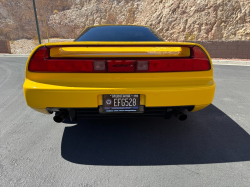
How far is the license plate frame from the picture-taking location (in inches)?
71.9

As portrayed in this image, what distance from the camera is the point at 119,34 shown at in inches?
115

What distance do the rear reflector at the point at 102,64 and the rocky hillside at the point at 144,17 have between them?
13.6m

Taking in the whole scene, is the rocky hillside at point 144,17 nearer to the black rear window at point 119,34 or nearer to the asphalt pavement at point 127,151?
the black rear window at point 119,34

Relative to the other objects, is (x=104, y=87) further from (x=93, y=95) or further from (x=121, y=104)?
(x=121, y=104)

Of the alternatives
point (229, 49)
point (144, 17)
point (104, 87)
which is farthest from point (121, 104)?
point (144, 17)

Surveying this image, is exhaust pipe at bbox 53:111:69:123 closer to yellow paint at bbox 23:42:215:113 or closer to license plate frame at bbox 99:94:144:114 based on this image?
yellow paint at bbox 23:42:215:113

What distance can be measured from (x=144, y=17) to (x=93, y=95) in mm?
29727

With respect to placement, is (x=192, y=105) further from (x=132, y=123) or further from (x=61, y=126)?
(x=61, y=126)

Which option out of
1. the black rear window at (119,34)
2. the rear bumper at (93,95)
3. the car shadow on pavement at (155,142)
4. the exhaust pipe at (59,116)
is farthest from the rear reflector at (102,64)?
the black rear window at (119,34)

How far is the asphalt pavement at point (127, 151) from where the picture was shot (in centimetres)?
159

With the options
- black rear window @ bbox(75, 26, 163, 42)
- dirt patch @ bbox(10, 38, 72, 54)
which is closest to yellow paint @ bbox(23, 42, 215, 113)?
black rear window @ bbox(75, 26, 163, 42)

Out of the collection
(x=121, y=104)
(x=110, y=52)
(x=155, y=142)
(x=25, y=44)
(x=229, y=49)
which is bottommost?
(x=25, y=44)

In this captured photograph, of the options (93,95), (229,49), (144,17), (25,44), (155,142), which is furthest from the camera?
(25,44)

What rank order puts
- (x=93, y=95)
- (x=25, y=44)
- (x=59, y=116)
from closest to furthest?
(x=93, y=95) < (x=59, y=116) < (x=25, y=44)
